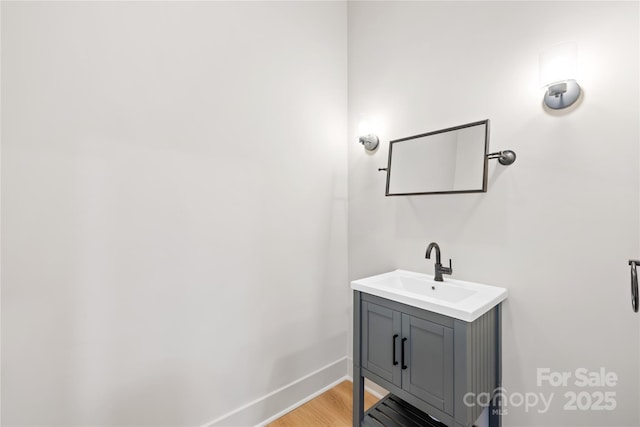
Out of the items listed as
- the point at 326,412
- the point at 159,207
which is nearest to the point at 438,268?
the point at 326,412

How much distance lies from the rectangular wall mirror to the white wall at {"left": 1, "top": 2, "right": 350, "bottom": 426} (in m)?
0.57

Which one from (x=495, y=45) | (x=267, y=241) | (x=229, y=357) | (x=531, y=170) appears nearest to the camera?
(x=531, y=170)

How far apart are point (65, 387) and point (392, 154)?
2.07m

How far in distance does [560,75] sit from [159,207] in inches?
75.1

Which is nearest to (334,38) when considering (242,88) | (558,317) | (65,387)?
(242,88)

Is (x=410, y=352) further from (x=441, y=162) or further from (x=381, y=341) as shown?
(x=441, y=162)

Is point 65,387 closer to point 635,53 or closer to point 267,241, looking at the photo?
point 267,241

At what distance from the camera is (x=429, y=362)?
4.11 ft

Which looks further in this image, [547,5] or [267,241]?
[267,241]

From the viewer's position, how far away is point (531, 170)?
132 cm

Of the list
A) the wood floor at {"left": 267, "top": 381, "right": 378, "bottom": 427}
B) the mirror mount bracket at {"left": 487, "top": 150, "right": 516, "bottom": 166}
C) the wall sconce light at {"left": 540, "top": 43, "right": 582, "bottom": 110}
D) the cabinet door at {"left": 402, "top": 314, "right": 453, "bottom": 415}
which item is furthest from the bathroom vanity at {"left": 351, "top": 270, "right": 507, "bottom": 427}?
the wall sconce light at {"left": 540, "top": 43, "right": 582, "bottom": 110}

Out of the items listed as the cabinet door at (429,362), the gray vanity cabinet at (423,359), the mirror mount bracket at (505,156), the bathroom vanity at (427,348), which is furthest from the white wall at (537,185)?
the cabinet door at (429,362)

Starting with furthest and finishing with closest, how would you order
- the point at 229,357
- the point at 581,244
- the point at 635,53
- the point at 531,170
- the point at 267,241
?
the point at 267,241
the point at 229,357
the point at 531,170
the point at 581,244
the point at 635,53

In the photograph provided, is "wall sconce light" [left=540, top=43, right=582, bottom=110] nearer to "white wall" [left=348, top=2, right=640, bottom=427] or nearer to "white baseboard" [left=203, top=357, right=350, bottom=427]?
"white wall" [left=348, top=2, right=640, bottom=427]
